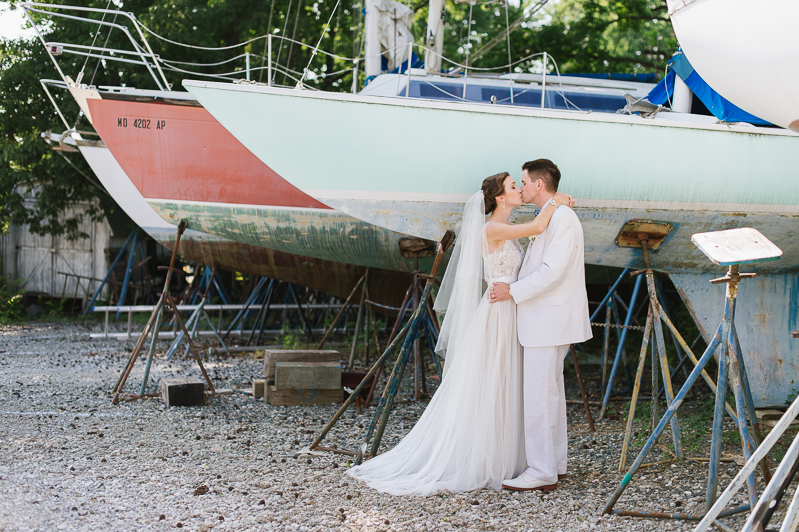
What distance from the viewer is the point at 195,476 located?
371 centimetres

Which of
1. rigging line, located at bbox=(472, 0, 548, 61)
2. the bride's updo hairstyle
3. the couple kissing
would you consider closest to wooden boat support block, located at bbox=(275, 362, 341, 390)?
the couple kissing

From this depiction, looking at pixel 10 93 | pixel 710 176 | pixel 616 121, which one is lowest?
pixel 710 176

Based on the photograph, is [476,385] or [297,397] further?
[297,397]

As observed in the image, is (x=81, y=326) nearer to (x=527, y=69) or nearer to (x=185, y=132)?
(x=185, y=132)

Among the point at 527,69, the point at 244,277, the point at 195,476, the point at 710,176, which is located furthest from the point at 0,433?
the point at 527,69

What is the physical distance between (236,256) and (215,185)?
188 cm

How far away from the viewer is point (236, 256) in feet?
27.3

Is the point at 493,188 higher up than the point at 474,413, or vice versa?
the point at 493,188

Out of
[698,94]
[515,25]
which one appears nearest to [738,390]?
[698,94]

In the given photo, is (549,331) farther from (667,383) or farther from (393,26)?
(393,26)

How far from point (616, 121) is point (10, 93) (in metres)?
9.84

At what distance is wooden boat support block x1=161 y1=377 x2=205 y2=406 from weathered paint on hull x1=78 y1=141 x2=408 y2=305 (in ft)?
9.49

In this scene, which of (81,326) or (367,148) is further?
(81,326)

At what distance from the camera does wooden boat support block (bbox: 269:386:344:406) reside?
5.43m
